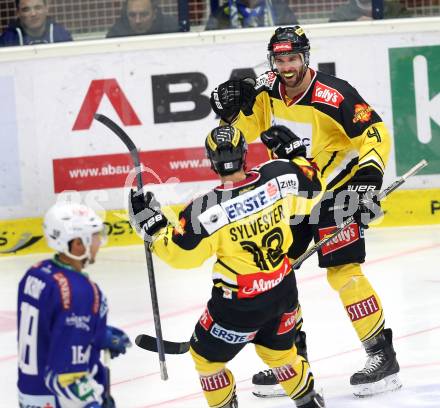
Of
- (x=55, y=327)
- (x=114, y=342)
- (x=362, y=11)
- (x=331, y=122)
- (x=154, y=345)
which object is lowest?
(x=154, y=345)

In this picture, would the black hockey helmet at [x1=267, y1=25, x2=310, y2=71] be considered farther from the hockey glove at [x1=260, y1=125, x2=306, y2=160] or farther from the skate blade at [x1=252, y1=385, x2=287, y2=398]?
the skate blade at [x1=252, y1=385, x2=287, y2=398]

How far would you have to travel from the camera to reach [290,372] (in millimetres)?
5039

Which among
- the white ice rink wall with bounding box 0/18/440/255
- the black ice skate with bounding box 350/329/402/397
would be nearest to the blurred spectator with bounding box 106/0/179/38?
the white ice rink wall with bounding box 0/18/440/255

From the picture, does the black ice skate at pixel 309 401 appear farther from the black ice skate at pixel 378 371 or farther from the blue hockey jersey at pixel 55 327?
the blue hockey jersey at pixel 55 327

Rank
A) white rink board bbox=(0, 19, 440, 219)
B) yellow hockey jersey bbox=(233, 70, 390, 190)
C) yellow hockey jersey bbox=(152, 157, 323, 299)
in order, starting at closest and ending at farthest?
yellow hockey jersey bbox=(152, 157, 323, 299)
yellow hockey jersey bbox=(233, 70, 390, 190)
white rink board bbox=(0, 19, 440, 219)

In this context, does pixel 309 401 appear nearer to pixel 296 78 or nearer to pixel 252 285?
pixel 252 285

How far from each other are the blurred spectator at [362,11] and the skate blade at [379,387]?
156 inches

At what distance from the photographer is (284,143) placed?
536cm

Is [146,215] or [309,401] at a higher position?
[146,215]

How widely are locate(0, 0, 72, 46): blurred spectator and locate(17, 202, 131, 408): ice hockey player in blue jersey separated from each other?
16.8 feet

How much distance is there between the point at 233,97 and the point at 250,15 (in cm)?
329

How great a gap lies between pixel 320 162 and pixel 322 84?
1.16 feet

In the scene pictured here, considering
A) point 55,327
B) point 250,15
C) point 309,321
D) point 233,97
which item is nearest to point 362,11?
point 250,15

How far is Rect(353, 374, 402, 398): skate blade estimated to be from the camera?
570 centimetres
